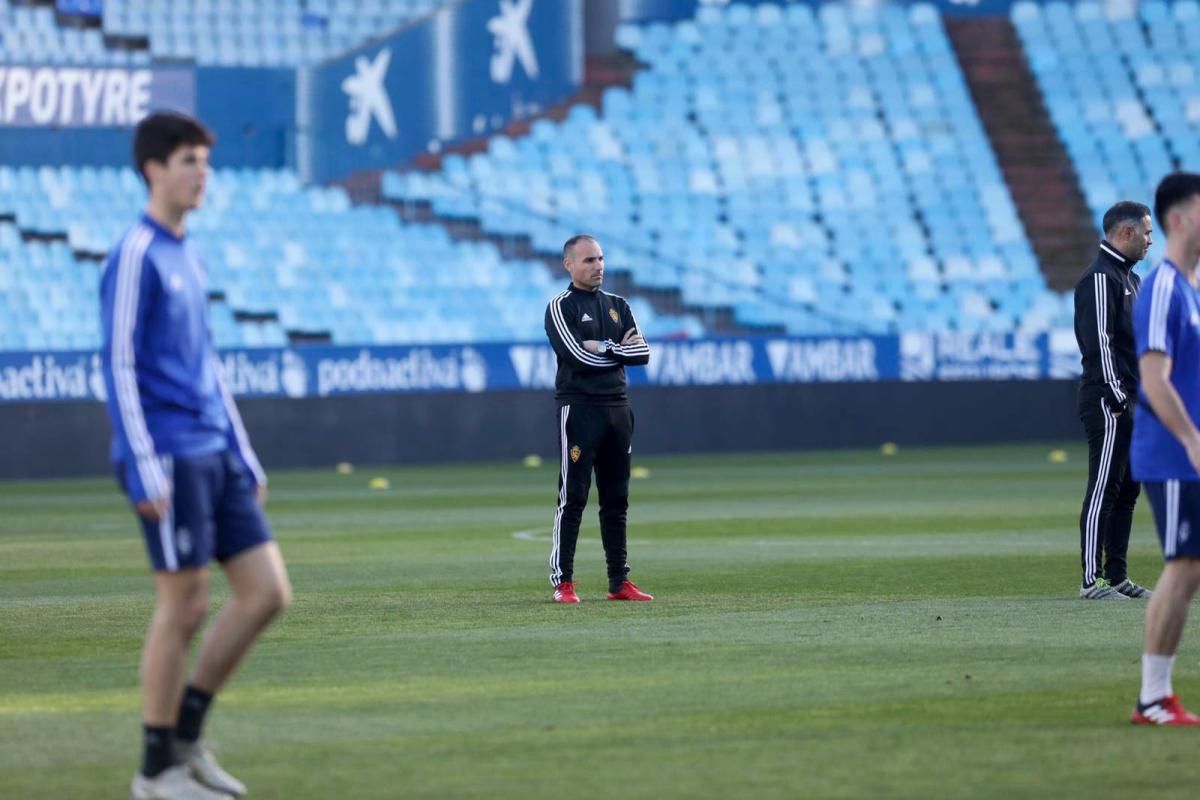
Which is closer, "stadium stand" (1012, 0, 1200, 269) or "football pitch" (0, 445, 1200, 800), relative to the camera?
"football pitch" (0, 445, 1200, 800)

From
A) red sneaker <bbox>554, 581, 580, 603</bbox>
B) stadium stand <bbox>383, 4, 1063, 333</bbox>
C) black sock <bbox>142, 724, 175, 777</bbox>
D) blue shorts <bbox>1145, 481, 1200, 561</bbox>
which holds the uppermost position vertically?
stadium stand <bbox>383, 4, 1063, 333</bbox>

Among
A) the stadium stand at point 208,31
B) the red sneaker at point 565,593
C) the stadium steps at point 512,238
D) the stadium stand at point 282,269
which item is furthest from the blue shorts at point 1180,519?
the stadium stand at point 208,31

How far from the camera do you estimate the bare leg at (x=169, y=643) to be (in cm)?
654

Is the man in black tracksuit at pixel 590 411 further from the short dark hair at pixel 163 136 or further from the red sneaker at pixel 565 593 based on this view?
the short dark hair at pixel 163 136

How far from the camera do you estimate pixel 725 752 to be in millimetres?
7191

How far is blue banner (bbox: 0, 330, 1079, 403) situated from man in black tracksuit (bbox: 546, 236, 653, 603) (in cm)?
1643

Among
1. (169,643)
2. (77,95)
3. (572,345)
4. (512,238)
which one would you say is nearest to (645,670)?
(169,643)

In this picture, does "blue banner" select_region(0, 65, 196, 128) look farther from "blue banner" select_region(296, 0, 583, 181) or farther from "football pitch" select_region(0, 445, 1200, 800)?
"football pitch" select_region(0, 445, 1200, 800)

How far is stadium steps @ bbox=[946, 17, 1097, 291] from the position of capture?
3759 centimetres

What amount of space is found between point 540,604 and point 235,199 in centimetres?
2215

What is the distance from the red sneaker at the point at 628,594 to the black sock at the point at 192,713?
6.00 metres

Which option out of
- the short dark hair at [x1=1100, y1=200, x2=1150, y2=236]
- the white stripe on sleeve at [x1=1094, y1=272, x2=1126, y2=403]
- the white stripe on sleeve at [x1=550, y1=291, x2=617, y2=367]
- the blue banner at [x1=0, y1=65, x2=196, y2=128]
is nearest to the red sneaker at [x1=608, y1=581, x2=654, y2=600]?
the white stripe on sleeve at [x1=550, y1=291, x2=617, y2=367]

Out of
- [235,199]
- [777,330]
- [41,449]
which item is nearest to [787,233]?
[777,330]

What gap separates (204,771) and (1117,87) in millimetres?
36159
